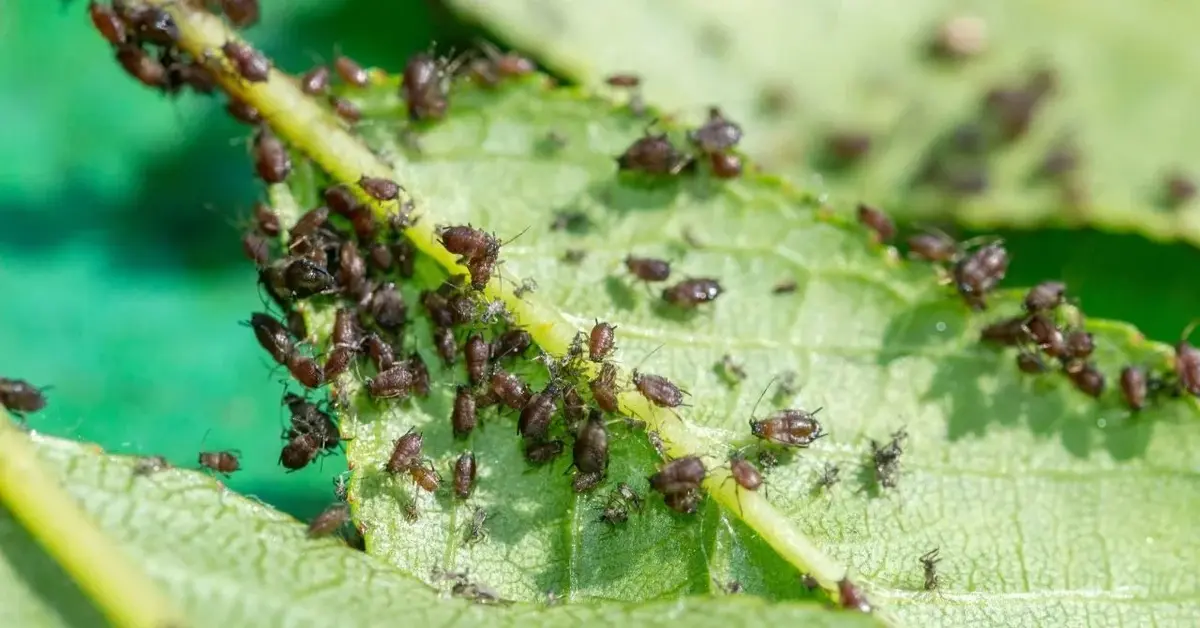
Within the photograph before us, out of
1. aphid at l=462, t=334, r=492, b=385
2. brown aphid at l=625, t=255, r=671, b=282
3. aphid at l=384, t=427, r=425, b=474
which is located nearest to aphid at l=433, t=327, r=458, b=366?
aphid at l=462, t=334, r=492, b=385

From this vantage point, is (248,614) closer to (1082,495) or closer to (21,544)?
(21,544)

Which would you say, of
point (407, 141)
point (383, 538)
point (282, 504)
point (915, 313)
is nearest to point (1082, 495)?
point (915, 313)

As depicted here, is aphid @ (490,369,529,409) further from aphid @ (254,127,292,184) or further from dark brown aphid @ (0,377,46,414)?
dark brown aphid @ (0,377,46,414)

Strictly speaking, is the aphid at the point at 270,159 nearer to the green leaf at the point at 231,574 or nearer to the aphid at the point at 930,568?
the green leaf at the point at 231,574

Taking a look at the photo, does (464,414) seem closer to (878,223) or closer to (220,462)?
(220,462)

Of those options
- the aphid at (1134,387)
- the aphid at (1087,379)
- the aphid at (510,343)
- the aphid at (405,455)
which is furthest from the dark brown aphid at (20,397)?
the aphid at (1134,387)
